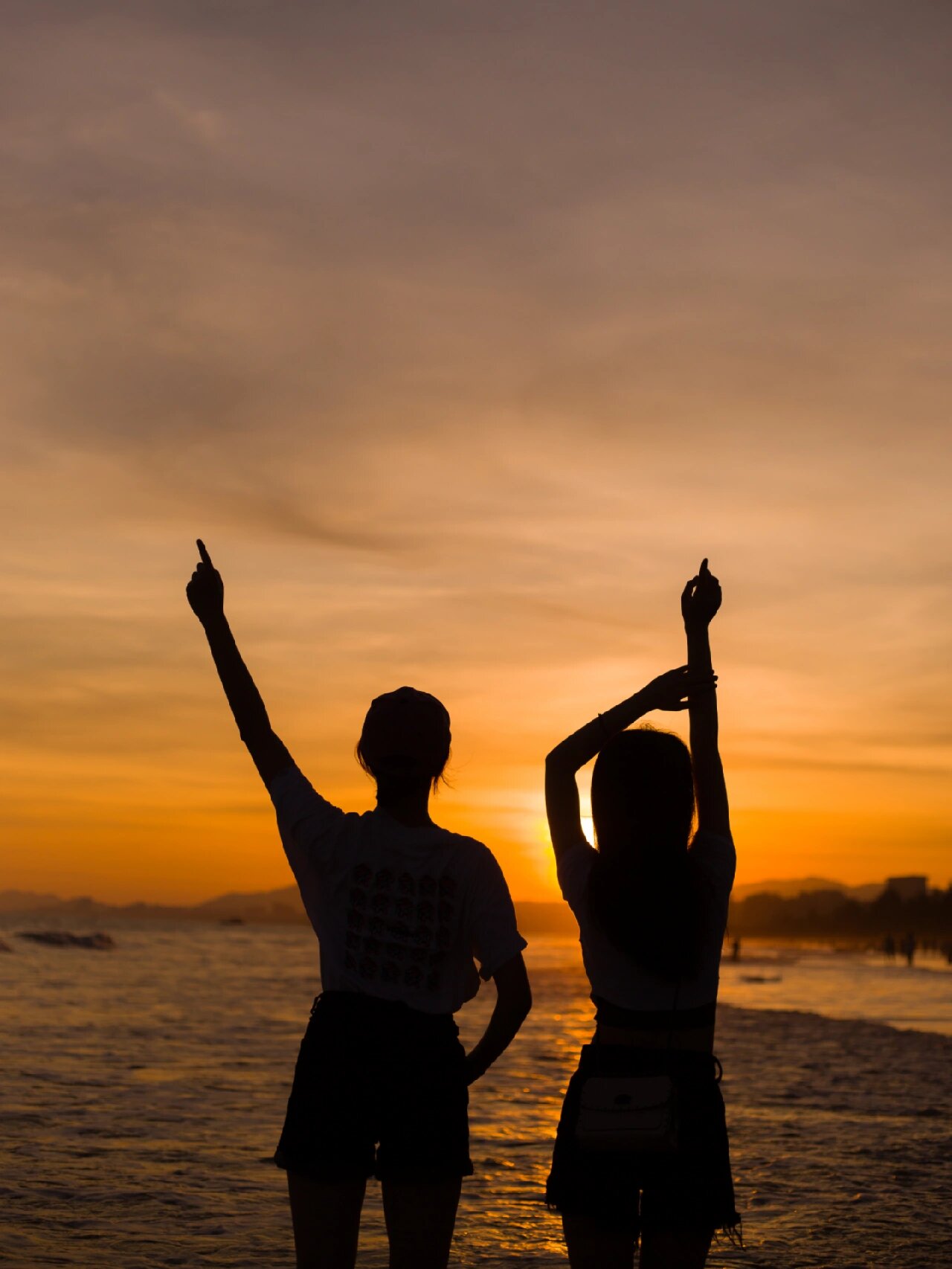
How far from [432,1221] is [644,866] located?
107 cm

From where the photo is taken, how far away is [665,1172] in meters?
3.27

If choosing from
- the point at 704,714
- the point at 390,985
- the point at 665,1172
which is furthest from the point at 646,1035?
the point at 704,714

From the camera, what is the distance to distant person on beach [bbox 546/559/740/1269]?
327 centimetres

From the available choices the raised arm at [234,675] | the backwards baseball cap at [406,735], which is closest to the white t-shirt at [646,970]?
the backwards baseball cap at [406,735]

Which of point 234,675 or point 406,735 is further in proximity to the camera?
point 234,675

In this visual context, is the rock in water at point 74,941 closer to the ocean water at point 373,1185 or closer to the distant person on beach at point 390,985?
the ocean water at point 373,1185

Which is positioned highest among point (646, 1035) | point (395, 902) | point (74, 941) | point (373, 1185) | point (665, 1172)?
point (395, 902)

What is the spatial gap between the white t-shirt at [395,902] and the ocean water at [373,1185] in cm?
490

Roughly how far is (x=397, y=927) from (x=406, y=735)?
0.52 m

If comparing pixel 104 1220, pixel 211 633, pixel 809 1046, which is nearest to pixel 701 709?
pixel 211 633

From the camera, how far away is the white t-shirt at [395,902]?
3355mm

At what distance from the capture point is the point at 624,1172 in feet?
10.8

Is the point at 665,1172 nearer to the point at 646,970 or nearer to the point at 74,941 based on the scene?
the point at 646,970

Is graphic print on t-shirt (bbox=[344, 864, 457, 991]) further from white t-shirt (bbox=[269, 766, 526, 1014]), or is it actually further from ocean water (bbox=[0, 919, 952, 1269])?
ocean water (bbox=[0, 919, 952, 1269])
